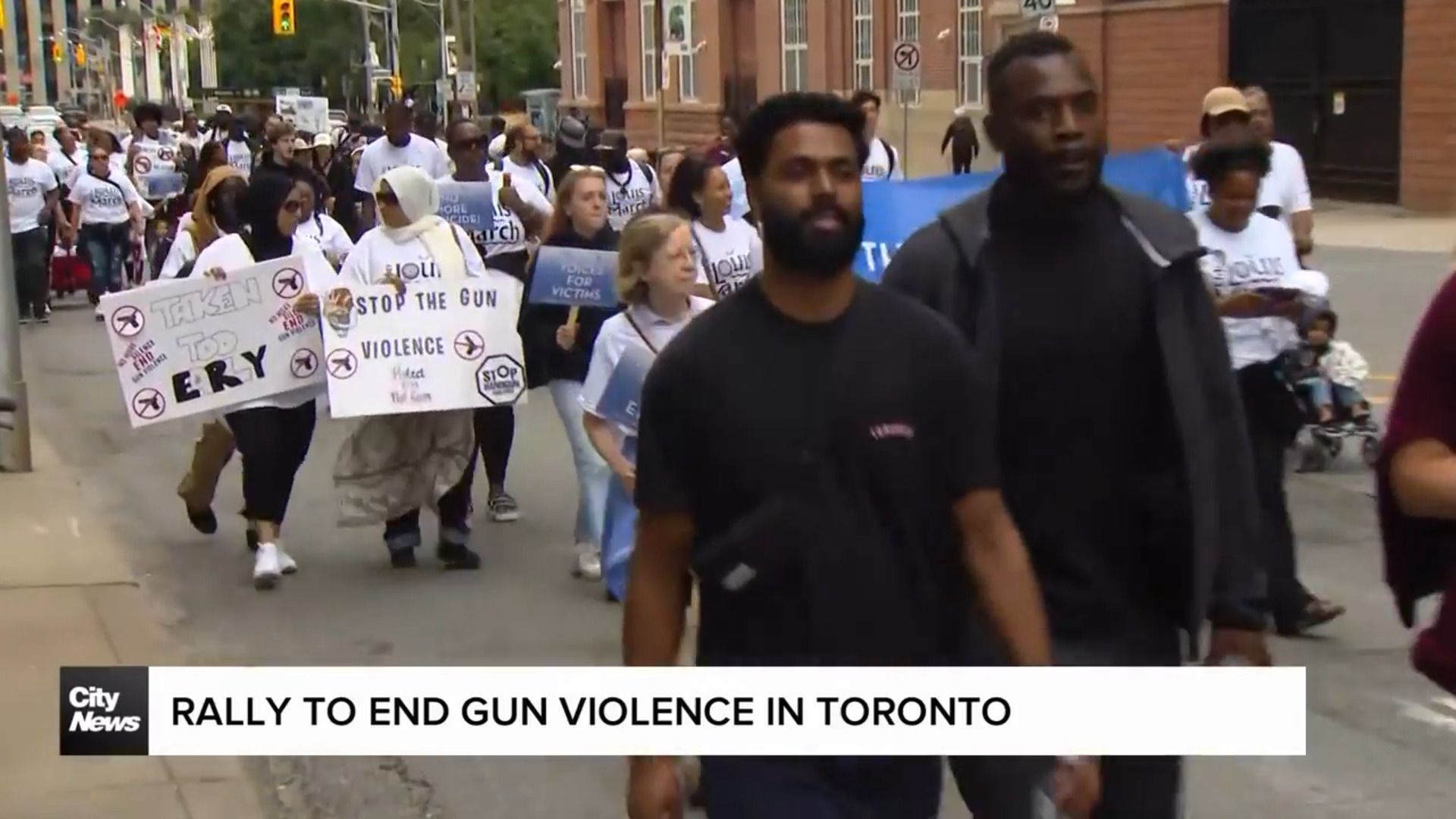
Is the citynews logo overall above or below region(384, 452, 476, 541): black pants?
above

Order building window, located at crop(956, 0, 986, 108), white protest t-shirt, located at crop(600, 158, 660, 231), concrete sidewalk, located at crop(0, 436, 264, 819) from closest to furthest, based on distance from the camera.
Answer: concrete sidewalk, located at crop(0, 436, 264, 819)
white protest t-shirt, located at crop(600, 158, 660, 231)
building window, located at crop(956, 0, 986, 108)

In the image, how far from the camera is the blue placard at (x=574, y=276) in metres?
9.24

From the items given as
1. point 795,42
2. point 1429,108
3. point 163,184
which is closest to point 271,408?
point 163,184

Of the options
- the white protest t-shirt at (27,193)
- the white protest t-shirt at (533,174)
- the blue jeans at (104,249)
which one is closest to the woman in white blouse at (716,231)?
the white protest t-shirt at (533,174)

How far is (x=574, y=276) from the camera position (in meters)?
9.26

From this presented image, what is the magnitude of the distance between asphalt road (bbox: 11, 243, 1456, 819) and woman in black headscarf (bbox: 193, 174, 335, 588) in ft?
0.75

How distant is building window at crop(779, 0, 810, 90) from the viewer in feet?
164

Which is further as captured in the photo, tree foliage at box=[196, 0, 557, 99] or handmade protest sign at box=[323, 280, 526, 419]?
tree foliage at box=[196, 0, 557, 99]

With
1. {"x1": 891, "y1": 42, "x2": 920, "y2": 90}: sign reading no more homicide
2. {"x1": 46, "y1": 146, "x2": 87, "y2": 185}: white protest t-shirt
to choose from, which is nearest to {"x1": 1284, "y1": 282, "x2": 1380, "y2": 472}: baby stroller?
{"x1": 46, "y1": 146, "x2": 87, "y2": 185}: white protest t-shirt

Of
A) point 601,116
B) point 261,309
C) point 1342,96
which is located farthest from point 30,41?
point 261,309


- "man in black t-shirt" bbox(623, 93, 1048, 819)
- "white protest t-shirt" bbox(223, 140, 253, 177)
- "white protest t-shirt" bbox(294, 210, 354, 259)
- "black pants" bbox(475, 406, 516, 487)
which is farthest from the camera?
"white protest t-shirt" bbox(223, 140, 253, 177)

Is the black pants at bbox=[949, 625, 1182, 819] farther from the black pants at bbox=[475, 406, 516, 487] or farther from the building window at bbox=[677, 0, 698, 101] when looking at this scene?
the building window at bbox=[677, 0, 698, 101]

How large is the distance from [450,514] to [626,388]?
7.73ft

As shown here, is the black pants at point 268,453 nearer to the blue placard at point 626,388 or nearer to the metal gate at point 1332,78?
the blue placard at point 626,388
